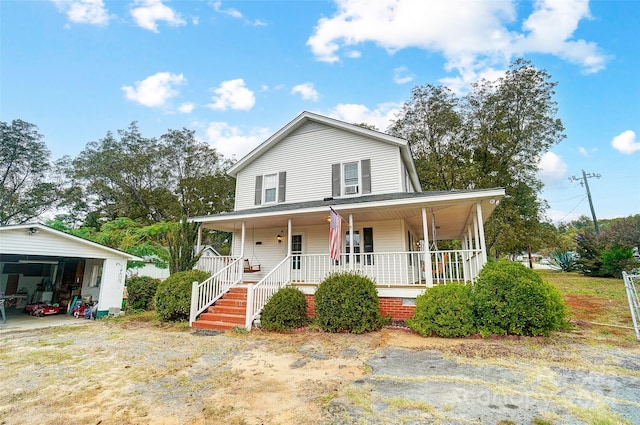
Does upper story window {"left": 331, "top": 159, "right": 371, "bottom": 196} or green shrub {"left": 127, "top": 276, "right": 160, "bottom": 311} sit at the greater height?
upper story window {"left": 331, "top": 159, "right": 371, "bottom": 196}

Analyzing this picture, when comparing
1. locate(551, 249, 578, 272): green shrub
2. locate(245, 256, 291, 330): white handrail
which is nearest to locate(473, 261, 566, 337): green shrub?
locate(245, 256, 291, 330): white handrail

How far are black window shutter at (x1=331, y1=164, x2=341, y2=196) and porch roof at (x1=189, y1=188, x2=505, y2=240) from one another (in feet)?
1.63

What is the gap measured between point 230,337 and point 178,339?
4.02 feet

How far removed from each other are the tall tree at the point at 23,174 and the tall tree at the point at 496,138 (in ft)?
107

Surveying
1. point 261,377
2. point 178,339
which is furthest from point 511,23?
point 178,339

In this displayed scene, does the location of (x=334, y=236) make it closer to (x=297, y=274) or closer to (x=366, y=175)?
(x=297, y=274)

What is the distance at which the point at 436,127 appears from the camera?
23.2 metres

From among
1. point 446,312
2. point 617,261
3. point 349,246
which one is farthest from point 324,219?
point 617,261

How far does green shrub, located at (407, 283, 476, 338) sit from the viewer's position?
6770 millimetres

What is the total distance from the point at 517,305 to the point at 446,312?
1467mm

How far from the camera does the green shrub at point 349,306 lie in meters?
7.54

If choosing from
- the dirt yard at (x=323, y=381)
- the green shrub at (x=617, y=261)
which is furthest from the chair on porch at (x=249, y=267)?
the green shrub at (x=617, y=261)

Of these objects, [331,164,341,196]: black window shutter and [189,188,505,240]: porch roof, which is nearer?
[189,188,505,240]: porch roof

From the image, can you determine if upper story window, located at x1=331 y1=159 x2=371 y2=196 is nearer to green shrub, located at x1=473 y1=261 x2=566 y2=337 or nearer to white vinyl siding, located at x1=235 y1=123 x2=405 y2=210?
white vinyl siding, located at x1=235 y1=123 x2=405 y2=210
